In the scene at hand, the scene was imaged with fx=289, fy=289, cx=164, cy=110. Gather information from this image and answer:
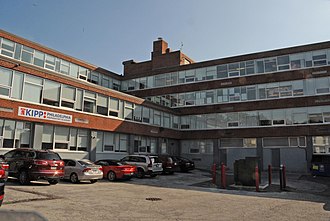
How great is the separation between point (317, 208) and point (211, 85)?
86.9 ft

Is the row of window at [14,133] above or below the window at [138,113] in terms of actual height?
below

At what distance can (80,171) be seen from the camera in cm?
1591

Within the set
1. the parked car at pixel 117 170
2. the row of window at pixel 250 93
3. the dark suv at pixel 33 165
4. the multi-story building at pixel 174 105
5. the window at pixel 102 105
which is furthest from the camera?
the row of window at pixel 250 93

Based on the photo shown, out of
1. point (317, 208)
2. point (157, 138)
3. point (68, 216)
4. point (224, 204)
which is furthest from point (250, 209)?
point (157, 138)

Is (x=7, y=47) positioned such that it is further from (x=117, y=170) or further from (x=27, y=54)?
(x=117, y=170)

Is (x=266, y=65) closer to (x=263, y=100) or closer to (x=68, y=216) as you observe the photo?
(x=263, y=100)

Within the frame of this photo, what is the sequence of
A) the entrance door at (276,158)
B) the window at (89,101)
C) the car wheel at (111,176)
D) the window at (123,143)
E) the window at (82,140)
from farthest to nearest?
the entrance door at (276,158) < the window at (123,143) < the window at (89,101) < the window at (82,140) < the car wheel at (111,176)

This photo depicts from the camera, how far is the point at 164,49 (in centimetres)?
4225

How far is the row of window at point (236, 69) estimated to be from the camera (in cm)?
3112

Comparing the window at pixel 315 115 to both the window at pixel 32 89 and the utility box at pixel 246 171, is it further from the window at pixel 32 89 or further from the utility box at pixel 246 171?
the window at pixel 32 89

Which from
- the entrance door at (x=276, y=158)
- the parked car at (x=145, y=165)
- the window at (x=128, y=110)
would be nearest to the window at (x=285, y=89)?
the entrance door at (x=276, y=158)

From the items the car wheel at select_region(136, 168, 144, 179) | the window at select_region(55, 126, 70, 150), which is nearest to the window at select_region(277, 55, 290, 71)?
the car wheel at select_region(136, 168, 144, 179)

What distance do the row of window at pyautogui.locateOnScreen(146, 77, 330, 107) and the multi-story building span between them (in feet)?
0.34

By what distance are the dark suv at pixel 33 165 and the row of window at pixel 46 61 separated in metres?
15.8
